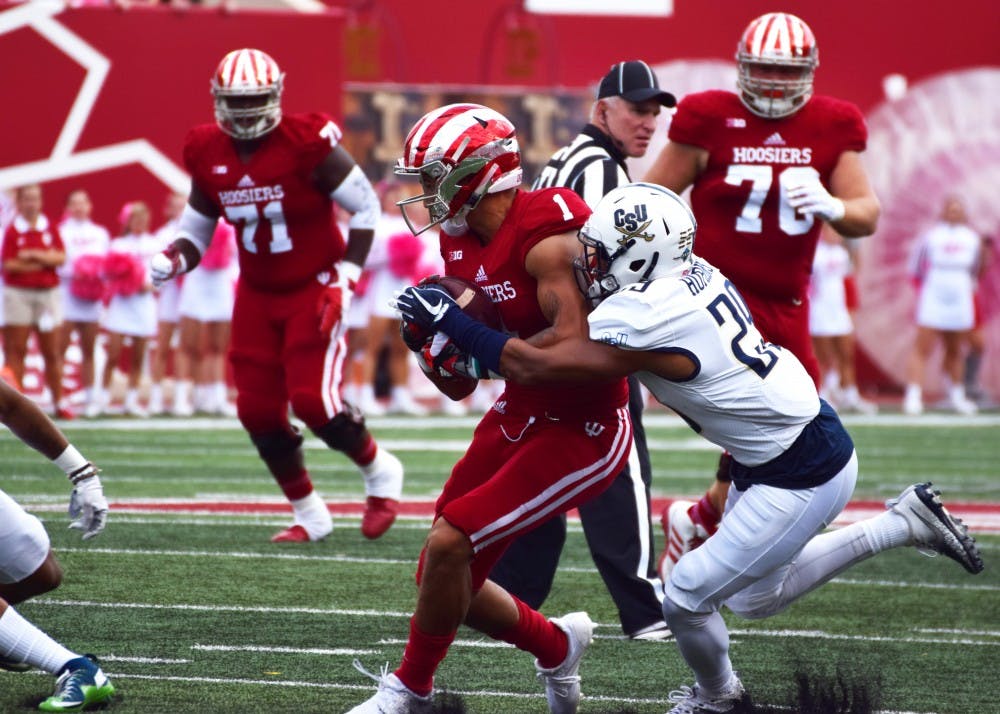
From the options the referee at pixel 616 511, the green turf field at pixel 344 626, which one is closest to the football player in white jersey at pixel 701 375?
the green turf field at pixel 344 626

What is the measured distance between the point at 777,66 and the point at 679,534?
169 cm

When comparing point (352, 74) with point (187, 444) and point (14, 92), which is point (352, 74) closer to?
point (14, 92)

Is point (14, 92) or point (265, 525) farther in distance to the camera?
point (14, 92)

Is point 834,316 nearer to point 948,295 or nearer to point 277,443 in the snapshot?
point 948,295

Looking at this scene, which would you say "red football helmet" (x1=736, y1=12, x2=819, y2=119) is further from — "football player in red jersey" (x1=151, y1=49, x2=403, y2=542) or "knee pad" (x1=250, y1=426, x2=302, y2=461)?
"knee pad" (x1=250, y1=426, x2=302, y2=461)

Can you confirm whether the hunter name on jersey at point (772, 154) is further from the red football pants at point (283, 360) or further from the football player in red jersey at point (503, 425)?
the red football pants at point (283, 360)

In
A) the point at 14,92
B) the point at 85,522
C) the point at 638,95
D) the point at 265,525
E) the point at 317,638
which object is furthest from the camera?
the point at 14,92

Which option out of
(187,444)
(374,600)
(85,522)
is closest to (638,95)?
(374,600)

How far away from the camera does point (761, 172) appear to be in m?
5.62

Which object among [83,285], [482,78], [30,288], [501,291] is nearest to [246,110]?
[501,291]

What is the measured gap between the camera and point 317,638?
4.96 metres

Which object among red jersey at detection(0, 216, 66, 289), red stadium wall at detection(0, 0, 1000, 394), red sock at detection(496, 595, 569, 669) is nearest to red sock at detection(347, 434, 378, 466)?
red sock at detection(496, 595, 569, 669)

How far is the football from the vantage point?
3902 mm

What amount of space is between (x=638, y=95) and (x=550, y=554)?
63.7 inches
